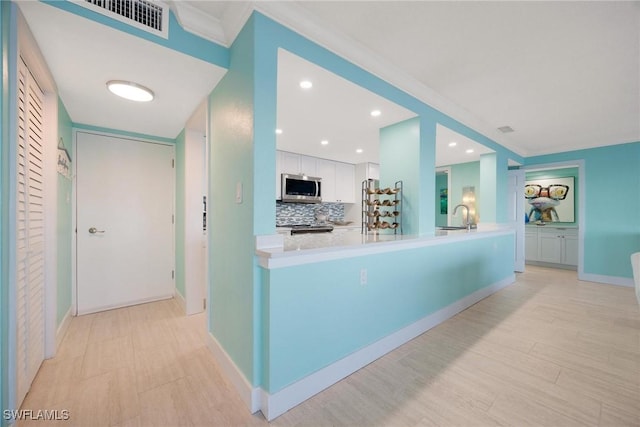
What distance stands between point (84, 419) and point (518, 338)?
10.4ft

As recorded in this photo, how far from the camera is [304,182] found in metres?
4.48

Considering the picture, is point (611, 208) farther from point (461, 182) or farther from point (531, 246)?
point (461, 182)

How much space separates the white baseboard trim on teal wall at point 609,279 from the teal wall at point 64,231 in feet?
23.8

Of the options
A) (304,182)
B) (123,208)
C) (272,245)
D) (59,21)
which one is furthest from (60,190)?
(304,182)

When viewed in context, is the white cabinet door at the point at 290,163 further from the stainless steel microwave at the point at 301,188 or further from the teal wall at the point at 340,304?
the teal wall at the point at 340,304

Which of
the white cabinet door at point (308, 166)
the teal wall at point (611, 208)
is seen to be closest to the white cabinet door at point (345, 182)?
the white cabinet door at point (308, 166)

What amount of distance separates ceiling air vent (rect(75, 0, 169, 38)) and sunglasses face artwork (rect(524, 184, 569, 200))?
301 inches

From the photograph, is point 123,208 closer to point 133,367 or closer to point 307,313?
point 133,367

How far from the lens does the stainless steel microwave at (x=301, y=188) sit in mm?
4270

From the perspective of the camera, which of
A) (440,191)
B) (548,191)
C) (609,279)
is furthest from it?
(440,191)

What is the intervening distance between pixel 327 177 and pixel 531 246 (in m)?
4.94

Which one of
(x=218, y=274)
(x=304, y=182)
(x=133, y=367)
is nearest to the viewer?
(x=133, y=367)

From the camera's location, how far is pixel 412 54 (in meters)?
1.99

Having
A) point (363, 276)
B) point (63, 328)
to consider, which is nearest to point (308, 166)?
point (363, 276)
